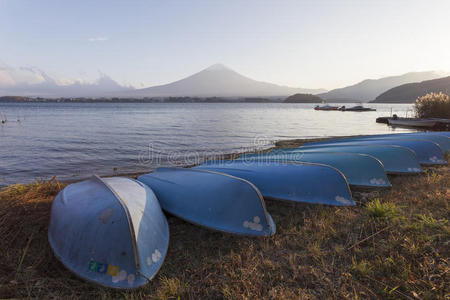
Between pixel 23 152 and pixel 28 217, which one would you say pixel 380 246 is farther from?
pixel 23 152

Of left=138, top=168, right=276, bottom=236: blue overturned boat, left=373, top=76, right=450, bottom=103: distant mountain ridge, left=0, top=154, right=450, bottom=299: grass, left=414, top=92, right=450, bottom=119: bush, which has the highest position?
left=373, top=76, right=450, bottom=103: distant mountain ridge

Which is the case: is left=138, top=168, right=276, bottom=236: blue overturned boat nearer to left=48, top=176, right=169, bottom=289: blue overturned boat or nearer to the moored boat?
left=48, top=176, right=169, bottom=289: blue overturned boat

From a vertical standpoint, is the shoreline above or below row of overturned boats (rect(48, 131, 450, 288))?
below

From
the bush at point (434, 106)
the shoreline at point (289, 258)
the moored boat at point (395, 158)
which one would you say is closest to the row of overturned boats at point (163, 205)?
the shoreline at point (289, 258)

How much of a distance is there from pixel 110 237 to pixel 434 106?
2897cm

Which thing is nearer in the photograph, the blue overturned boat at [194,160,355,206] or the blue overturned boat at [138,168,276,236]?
the blue overturned boat at [138,168,276,236]

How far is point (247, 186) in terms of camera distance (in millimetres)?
3428

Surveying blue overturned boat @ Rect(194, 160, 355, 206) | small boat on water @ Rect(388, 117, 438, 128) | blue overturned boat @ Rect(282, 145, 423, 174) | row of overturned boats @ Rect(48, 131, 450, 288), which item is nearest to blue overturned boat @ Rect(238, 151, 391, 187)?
row of overturned boats @ Rect(48, 131, 450, 288)

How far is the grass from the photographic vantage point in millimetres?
2180

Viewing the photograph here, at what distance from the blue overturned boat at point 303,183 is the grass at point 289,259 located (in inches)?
8.1

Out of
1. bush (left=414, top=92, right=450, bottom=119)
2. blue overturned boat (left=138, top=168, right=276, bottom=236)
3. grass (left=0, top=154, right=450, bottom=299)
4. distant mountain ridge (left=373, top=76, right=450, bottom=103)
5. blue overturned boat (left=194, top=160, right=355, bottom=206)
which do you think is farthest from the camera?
distant mountain ridge (left=373, top=76, right=450, bottom=103)

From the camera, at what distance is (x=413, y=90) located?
166625mm

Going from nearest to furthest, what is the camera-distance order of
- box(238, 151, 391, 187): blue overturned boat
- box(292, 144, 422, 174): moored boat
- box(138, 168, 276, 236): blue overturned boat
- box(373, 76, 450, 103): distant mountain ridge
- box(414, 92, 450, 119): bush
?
1. box(138, 168, 276, 236): blue overturned boat
2. box(238, 151, 391, 187): blue overturned boat
3. box(292, 144, 422, 174): moored boat
4. box(414, 92, 450, 119): bush
5. box(373, 76, 450, 103): distant mountain ridge

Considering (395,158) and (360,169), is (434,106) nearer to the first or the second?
(395,158)
